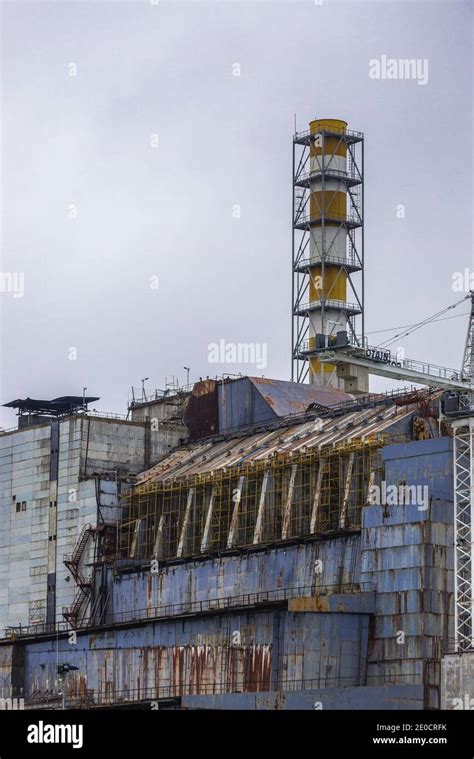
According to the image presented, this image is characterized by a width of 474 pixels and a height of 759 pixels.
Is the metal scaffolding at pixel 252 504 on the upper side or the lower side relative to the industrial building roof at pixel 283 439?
lower

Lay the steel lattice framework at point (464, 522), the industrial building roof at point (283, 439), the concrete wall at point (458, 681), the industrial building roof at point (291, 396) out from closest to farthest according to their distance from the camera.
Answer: the concrete wall at point (458, 681), the steel lattice framework at point (464, 522), the industrial building roof at point (283, 439), the industrial building roof at point (291, 396)

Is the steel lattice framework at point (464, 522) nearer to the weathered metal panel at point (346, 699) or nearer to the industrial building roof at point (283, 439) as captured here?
the weathered metal panel at point (346, 699)

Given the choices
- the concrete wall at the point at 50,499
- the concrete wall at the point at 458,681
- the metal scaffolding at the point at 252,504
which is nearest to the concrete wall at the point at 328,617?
the concrete wall at the point at 458,681

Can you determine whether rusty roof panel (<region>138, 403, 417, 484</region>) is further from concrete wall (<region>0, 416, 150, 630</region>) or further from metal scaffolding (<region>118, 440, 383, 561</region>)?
concrete wall (<region>0, 416, 150, 630</region>)

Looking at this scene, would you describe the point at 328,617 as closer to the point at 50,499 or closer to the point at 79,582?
the point at 79,582

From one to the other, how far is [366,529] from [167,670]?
16.4m

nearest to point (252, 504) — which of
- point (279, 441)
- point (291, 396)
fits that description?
point (279, 441)

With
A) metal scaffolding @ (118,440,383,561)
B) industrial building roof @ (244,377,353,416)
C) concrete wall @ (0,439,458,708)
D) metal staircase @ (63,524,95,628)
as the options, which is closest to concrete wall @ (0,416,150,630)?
metal staircase @ (63,524,95,628)

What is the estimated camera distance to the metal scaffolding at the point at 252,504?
329 ft

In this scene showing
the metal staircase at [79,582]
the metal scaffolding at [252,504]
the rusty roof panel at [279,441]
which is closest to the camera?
the metal scaffolding at [252,504]

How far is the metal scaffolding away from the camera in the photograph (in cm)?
10038

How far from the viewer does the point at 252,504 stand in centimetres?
10762

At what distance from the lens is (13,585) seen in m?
122

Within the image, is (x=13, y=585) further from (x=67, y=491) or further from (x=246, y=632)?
(x=246, y=632)
